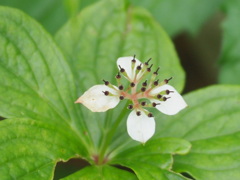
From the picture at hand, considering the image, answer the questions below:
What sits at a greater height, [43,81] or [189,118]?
[189,118]

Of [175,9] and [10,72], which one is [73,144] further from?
Answer: [175,9]

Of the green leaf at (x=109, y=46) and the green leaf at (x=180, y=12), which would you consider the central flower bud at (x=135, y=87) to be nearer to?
the green leaf at (x=109, y=46)

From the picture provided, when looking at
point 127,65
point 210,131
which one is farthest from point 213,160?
point 127,65

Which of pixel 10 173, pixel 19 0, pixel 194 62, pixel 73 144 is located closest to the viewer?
pixel 10 173

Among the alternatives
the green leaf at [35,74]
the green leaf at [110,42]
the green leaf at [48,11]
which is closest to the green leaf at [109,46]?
the green leaf at [110,42]


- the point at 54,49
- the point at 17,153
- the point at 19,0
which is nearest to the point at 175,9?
the point at 19,0

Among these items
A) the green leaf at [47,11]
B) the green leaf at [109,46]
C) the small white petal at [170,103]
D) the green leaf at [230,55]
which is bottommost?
the small white petal at [170,103]
